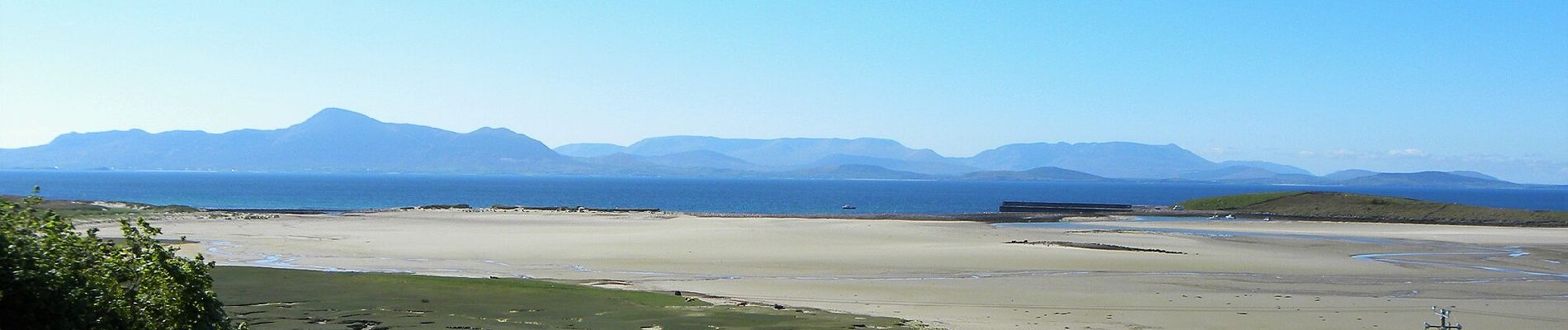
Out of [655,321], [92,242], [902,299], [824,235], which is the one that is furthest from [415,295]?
[824,235]

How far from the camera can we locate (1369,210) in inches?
2778

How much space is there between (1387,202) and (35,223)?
264 ft

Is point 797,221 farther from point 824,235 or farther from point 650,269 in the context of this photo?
point 650,269

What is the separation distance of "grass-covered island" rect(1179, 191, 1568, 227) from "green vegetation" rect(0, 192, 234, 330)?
65.1m

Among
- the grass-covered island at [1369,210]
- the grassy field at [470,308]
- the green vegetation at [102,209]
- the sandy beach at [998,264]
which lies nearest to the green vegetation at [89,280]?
the grassy field at [470,308]

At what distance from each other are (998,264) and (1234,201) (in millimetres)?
57991

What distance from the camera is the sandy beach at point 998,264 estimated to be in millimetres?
18875

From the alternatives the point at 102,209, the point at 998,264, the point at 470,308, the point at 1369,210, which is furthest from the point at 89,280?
the point at 1369,210

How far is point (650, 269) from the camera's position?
2698 centimetres

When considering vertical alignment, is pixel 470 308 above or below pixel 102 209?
below

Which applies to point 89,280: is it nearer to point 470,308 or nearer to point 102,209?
point 470,308

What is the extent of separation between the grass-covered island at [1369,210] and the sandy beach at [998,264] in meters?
10.1

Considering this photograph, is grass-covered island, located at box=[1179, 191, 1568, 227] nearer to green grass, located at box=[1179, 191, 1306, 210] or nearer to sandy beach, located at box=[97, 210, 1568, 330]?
green grass, located at box=[1179, 191, 1306, 210]

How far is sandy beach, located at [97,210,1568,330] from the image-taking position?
18875mm
